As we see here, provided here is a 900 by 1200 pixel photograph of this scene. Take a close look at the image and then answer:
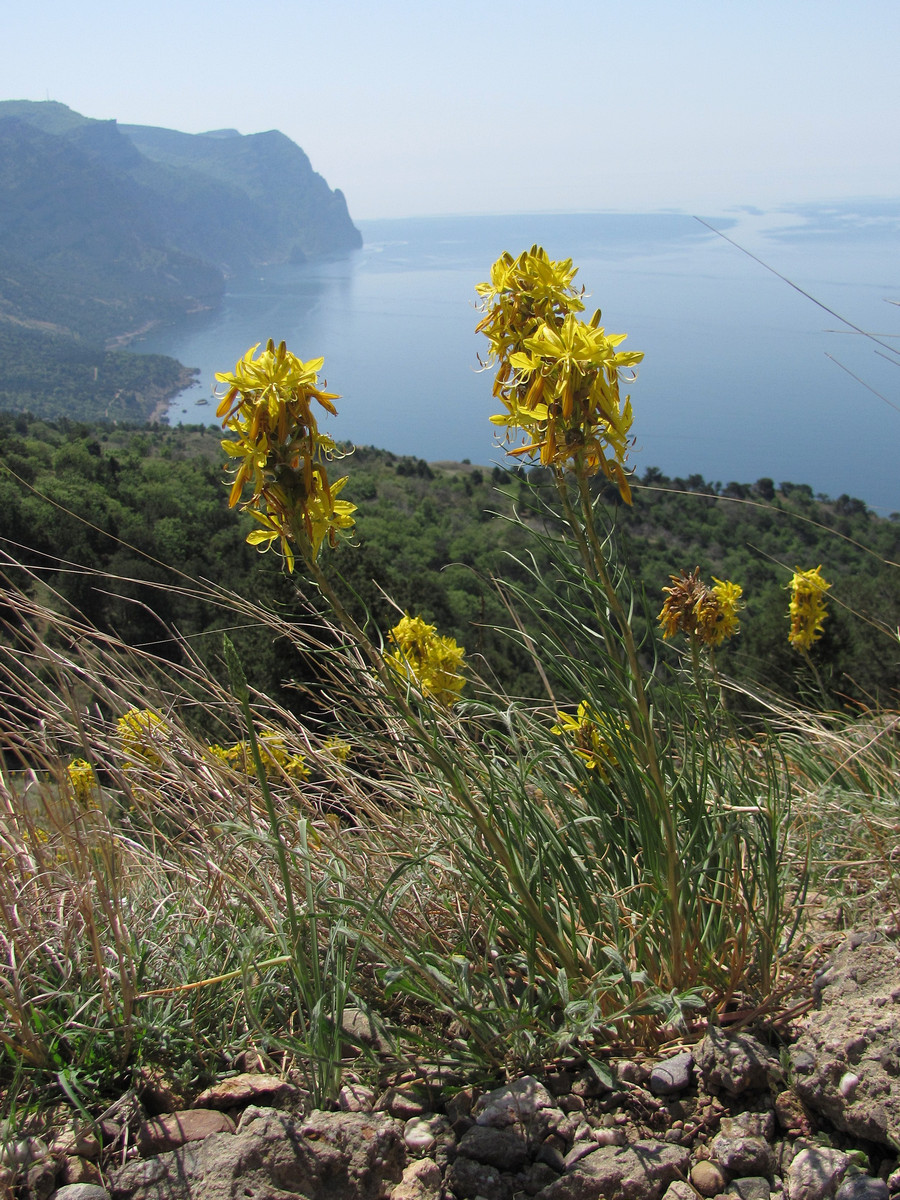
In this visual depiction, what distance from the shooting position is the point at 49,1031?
148cm

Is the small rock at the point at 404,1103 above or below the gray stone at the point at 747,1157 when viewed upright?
below

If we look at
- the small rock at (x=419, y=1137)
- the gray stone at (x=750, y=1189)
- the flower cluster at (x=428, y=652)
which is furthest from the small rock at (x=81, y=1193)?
the flower cluster at (x=428, y=652)

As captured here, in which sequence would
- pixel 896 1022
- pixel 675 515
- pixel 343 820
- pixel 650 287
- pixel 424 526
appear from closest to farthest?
pixel 896 1022, pixel 343 820, pixel 424 526, pixel 675 515, pixel 650 287

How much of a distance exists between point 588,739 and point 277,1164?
4.74 feet

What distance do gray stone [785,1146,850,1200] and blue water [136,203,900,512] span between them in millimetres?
81408

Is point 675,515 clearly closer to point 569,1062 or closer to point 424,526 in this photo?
point 424,526

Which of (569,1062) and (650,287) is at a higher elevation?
(650,287)

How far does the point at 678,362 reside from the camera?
13925cm

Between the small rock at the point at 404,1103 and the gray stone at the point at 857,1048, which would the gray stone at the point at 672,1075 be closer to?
the gray stone at the point at 857,1048

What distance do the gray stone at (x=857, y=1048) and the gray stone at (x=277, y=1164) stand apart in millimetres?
825

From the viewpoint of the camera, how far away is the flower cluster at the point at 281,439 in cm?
143

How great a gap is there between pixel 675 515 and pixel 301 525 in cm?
3982

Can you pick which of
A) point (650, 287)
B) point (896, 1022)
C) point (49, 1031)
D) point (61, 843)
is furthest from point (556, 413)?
point (650, 287)


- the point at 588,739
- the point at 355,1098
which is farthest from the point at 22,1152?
the point at 588,739
